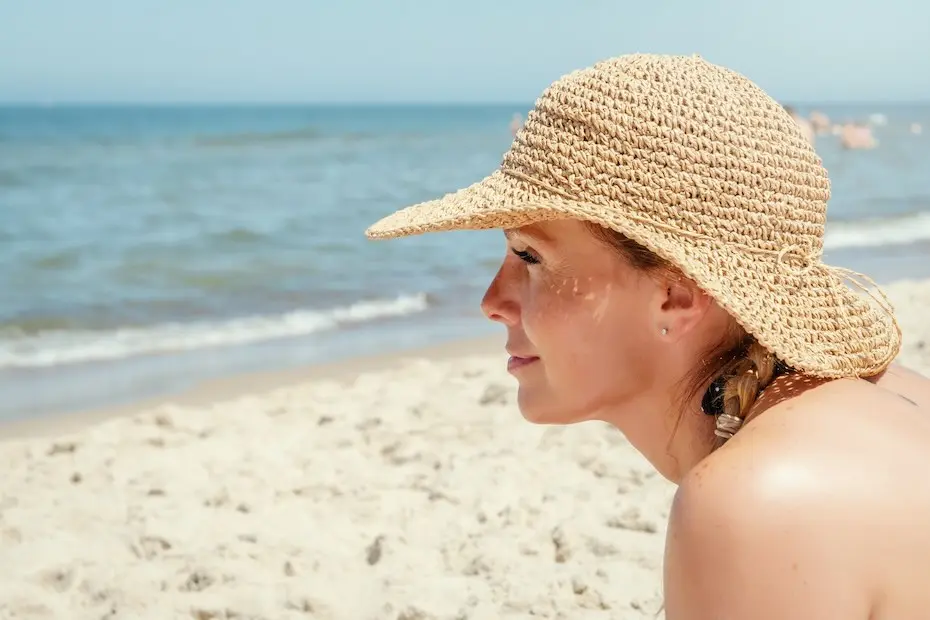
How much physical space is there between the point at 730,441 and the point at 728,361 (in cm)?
27

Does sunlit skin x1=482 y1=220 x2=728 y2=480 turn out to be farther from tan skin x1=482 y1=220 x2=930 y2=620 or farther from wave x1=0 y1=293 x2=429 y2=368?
wave x1=0 y1=293 x2=429 y2=368

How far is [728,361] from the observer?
1.73 meters

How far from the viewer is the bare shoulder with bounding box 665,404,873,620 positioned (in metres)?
1.31

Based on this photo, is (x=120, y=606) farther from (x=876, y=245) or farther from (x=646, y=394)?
(x=876, y=245)

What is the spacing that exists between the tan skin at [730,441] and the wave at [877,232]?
996cm

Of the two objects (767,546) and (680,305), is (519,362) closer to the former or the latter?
(680,305)

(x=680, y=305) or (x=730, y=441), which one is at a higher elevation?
(x=680, y=305)

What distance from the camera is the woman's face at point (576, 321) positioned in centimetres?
170

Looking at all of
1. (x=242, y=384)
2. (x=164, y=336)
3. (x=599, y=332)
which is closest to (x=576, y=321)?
(x=599, y=332)

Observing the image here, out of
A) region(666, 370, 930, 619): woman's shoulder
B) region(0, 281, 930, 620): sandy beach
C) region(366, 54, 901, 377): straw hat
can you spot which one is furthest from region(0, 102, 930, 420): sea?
region(666, 370, 930, 619): woman's shoulder

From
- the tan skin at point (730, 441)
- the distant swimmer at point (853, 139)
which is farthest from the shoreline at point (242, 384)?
the distant swimmer at point (853, 139)

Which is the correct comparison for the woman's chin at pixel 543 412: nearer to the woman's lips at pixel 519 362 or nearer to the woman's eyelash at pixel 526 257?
the woman's lips at pixel 519 362

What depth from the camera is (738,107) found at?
1643 mm

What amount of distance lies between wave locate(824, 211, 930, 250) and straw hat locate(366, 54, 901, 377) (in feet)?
32.6
